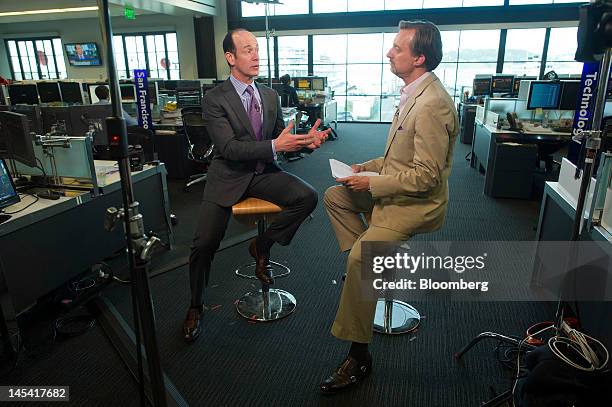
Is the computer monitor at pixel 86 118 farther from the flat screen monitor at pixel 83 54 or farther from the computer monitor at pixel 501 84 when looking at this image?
the flat screen monitor at pixel 83 54

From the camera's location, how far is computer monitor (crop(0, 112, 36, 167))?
88.6 inches

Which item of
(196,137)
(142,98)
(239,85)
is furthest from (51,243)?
(142,98)

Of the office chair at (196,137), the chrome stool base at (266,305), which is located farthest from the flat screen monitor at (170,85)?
the chrome stool base at (266,305)

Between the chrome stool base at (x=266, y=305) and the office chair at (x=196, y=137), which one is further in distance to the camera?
the office chair at (x=196, y=137)

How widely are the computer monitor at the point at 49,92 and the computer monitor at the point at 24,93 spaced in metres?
0.10

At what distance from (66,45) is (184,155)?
10.0m

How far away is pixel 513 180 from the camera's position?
4.43 meters

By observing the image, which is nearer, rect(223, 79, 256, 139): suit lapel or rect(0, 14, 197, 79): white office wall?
rect(223, 79, 256, 139): suit lapel

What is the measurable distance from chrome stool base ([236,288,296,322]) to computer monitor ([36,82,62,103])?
5887 mm

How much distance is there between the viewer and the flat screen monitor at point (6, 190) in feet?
7.01

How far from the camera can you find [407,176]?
168 cm

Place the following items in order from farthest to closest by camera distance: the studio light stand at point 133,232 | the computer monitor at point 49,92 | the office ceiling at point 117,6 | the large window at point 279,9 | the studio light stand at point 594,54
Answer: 1. the large window at point 279,9
2. the office ceiling at point 117,6
3. the computer monitor at point 49,92
4. the studio light stand at point 594,54
5. the studio light stand at point 133,232

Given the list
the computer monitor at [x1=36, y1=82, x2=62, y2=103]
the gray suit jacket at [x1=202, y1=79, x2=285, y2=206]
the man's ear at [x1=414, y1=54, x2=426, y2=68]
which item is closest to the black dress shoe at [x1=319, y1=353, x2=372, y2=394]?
the gray suit jacket at [x1=202, y1=79, x2=285, y2=206]

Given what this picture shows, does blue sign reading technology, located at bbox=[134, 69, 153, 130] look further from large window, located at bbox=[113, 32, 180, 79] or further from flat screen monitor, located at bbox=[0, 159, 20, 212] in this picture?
large window, located at bbox=[113, 32, 180, 79]
